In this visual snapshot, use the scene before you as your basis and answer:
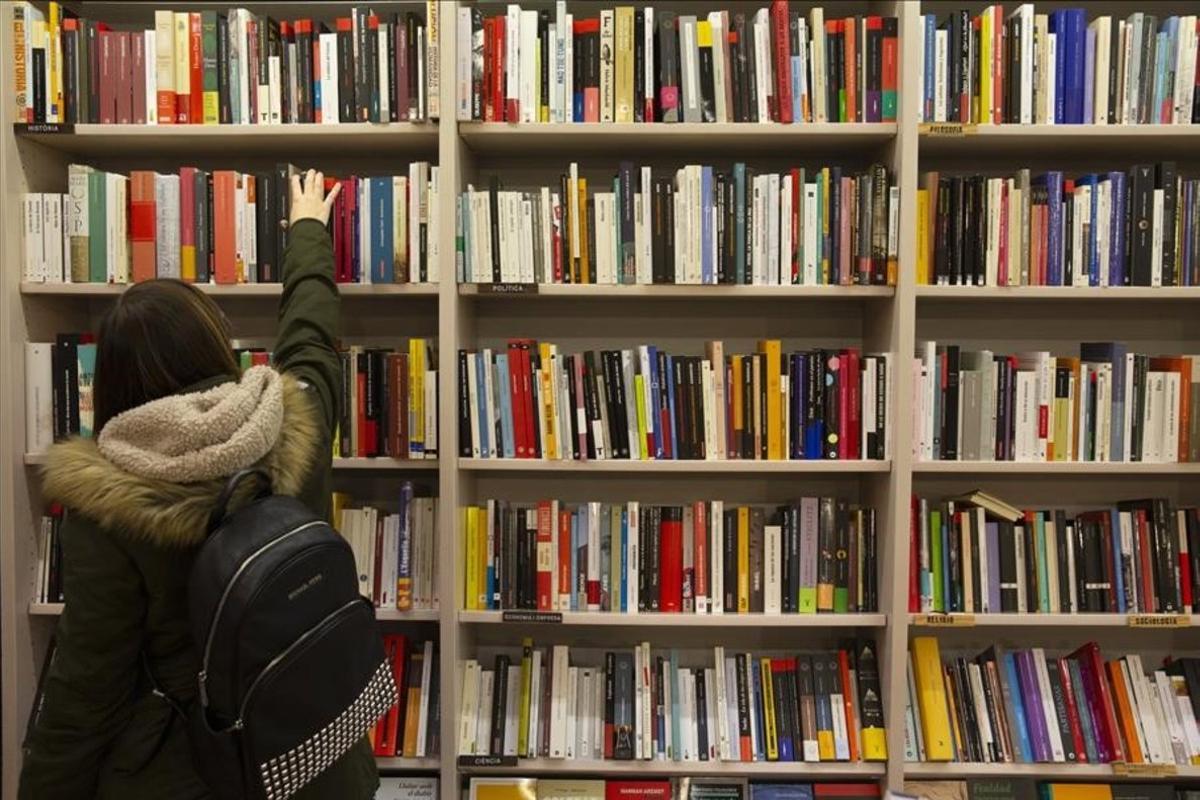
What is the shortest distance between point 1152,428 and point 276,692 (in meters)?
2.10

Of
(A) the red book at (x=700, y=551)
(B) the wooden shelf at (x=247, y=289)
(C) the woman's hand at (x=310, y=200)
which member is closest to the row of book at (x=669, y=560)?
(A) the red book at (x=700, y=551)

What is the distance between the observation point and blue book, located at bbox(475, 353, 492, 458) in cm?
227

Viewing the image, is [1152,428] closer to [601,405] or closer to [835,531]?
[835,531]

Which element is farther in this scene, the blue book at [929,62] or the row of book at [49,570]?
the row of book at [49,570]

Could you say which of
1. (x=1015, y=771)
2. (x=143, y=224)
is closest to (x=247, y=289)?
(x=143, y=224)

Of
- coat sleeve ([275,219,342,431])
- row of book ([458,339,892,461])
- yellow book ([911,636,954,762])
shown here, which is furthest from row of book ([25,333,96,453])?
yellow book ([911,636,954,762])

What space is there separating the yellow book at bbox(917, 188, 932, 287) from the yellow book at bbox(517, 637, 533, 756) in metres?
1.36

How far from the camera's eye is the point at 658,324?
2.56 m

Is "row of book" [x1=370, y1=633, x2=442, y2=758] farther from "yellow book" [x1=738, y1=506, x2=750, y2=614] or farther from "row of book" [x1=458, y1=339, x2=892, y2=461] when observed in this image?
"yellow book" [x1=738, y1=506, x2=750, y2=614]

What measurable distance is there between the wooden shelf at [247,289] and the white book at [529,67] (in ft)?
1.61

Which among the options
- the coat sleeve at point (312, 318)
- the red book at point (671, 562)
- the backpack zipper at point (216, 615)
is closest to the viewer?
the backpack zipper at point (216, 615)

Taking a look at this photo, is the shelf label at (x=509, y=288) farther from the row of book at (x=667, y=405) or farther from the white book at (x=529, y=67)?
the white book at (x=529, y=67)

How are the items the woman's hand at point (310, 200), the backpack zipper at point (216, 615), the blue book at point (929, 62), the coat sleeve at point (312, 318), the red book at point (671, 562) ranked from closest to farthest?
1. the backpack zipper at point (216, 615)
2. the coat sleeve at point (312, 318)
3. the woman's hand at point (310, 200)
4. the blue book at point (929, 62)
5. the red book at point (671, 562)

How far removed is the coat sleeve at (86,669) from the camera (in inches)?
52.2
